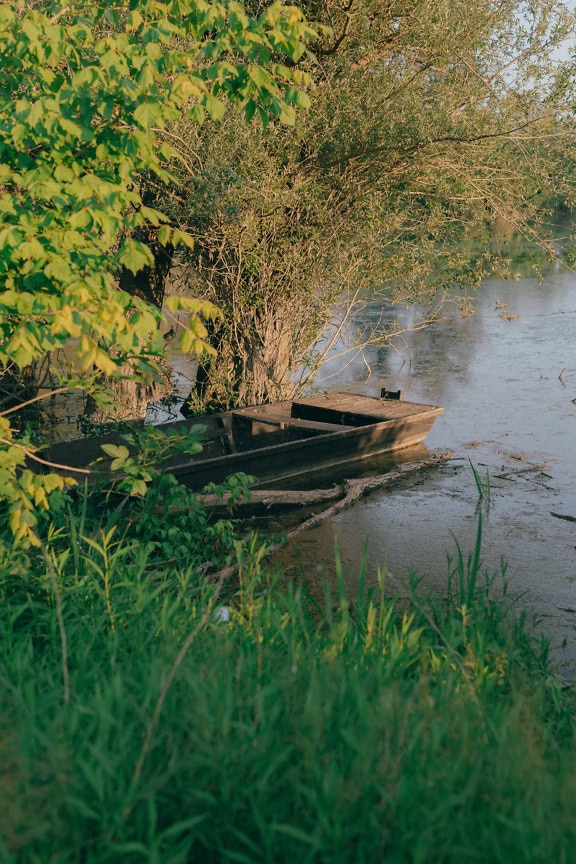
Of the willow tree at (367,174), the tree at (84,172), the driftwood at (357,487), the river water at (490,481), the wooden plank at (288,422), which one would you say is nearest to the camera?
the tree at (84,172)

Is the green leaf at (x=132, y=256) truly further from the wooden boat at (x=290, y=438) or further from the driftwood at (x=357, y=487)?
the wooden boat at (x=290, y=438)

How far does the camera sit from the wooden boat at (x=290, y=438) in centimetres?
976

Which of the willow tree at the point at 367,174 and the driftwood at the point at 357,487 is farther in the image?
the willow tree at the point at 367,174

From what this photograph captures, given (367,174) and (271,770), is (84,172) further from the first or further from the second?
(367,174)

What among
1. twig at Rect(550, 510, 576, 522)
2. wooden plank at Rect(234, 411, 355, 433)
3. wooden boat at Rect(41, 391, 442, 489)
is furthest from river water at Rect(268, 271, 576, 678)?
wooden plank at Rect(234, 411, 355, 433)

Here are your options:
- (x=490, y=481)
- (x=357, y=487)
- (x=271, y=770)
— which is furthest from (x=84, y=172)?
(x=490, y=481)

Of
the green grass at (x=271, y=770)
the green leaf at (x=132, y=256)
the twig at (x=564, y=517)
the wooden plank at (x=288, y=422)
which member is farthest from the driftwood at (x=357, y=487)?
the green grass at (x=271, y=770)

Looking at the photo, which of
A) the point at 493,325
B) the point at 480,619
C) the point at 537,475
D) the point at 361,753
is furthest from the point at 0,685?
the point at 493,325

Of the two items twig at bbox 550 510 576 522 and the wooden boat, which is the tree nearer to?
the wooden boat

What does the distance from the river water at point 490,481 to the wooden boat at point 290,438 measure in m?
0.58

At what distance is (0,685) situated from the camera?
339cm

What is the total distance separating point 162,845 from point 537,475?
9.01 m

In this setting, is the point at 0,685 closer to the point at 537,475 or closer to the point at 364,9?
the point at 537,475

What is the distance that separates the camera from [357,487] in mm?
10367
